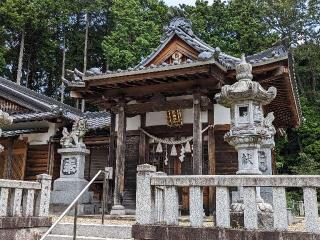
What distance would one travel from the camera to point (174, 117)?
13.7 metres

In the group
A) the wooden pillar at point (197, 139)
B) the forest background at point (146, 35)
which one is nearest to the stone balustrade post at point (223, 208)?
the wooden pillar at point (197, 139)

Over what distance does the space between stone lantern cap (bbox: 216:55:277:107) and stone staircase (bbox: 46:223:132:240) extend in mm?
3661

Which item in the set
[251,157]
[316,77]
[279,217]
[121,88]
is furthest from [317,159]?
[279,217]

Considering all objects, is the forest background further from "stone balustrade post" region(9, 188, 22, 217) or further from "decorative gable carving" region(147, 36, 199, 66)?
"stone balustrade post" region(9, 188, 22, 217)

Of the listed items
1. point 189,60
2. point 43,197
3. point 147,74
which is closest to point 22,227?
point 43,197

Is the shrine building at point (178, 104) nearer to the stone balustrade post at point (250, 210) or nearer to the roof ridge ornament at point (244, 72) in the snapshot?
the roof ridge ornament at point (244, 72)

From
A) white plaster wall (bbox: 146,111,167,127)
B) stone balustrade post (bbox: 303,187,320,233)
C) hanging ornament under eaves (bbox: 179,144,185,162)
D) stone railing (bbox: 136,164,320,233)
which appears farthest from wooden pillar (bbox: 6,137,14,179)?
stone balustrade post (bbox: 303,187,320,233)

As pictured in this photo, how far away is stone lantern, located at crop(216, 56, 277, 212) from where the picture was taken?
7309mm

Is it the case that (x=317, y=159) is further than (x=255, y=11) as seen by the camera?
No

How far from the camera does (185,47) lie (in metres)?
14.6

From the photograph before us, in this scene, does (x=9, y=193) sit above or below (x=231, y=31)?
below

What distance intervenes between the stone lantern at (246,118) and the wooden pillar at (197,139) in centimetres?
359

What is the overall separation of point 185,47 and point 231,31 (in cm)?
→ 1855

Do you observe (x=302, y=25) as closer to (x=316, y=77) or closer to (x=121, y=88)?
(x=316, y=77)
